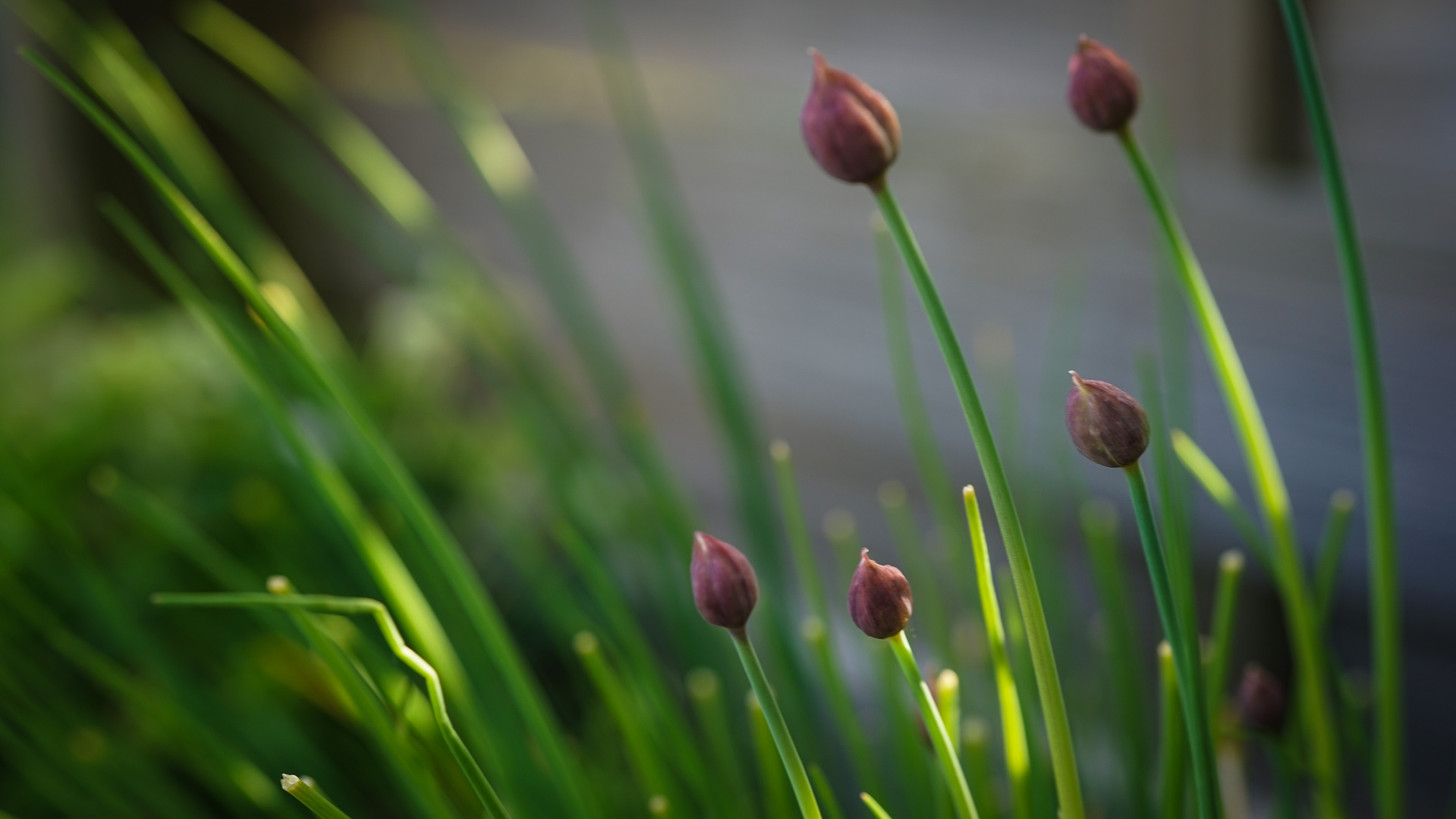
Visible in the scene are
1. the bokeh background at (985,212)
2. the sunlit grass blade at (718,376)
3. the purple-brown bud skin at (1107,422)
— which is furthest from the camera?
the bokeh background at (985,212)

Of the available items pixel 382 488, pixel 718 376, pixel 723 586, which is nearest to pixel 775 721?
pixel 723 586

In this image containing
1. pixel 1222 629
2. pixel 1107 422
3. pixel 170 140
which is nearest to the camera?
pixel 1107 422

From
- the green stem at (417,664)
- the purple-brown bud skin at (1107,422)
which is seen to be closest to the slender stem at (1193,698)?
the purple-brown bud skin at (1107,422)

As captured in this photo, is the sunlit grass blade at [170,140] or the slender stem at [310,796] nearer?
the slender stem at [310,796]

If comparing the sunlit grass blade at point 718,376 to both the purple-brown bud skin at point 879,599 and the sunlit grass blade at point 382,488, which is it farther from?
the purple-brown bud skin at point 879,599

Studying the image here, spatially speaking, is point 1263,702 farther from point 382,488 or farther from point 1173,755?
point 382,488

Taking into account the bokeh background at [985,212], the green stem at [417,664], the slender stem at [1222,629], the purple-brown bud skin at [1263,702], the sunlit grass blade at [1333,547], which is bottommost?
the green stem at [417,664]

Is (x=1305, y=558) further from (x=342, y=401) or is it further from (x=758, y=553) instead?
(x=342, y=401)
